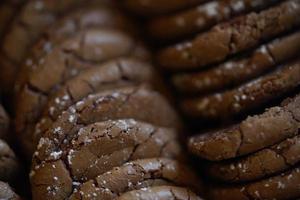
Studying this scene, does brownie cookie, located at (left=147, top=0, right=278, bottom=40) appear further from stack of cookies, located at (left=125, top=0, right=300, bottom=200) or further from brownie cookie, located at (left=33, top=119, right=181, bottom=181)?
brownie cookie, located at (left=33, top=119, right=181, bottom=181)

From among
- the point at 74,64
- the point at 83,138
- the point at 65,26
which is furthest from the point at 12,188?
the point at 65,26

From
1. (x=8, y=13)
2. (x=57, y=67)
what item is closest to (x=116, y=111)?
(x=57, y=67)

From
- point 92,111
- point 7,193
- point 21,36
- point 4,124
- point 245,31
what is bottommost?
point 7,193

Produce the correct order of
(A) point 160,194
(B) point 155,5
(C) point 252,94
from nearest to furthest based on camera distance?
(A) point 160,194
(C) point 252,94
(B) point 155,5

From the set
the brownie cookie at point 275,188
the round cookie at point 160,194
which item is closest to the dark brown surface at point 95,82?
the round cookie at point 160,194

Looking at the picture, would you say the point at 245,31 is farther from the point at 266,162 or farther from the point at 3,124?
the point at 3,124

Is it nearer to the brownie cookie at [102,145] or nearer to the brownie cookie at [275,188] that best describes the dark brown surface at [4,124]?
the brownie cookie at [102,145]
